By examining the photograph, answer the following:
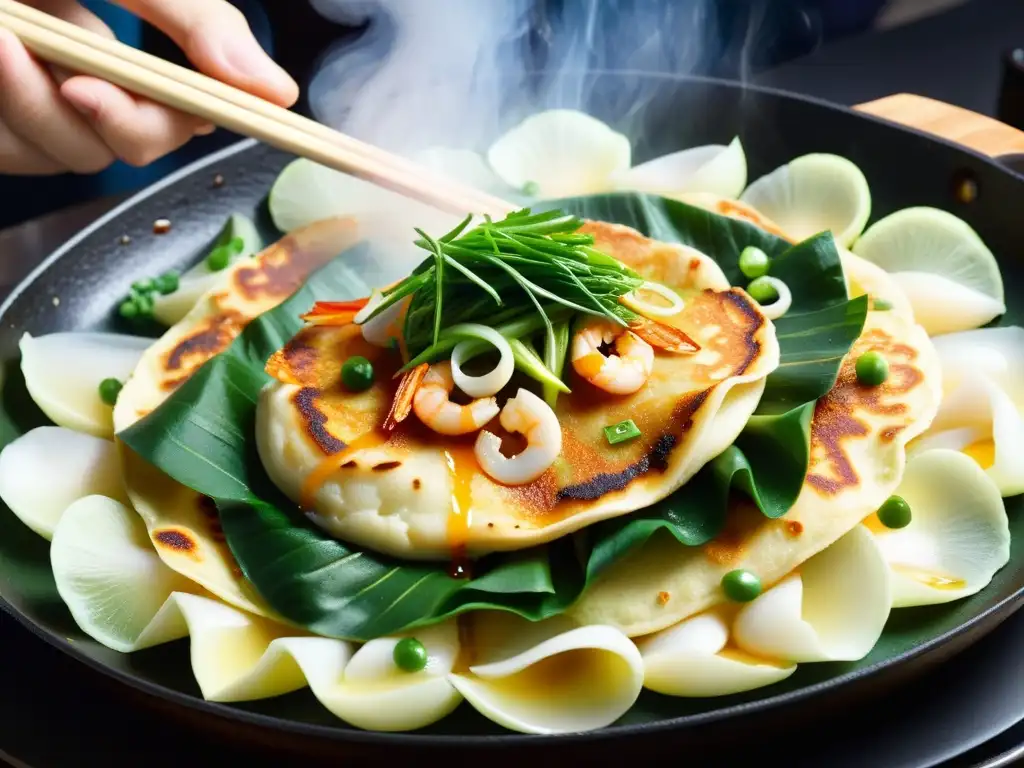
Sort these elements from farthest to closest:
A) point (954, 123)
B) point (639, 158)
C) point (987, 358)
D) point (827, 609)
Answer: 1. point (954, 123)
2. point (639, 158)
3. point (987, 358)
4. point (827, 609)

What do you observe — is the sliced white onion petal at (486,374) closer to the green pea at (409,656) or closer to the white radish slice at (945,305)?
the green pea at (409,656)

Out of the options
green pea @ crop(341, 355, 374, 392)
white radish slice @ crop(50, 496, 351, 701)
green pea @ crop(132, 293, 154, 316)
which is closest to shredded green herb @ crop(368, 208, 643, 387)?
green pea @ crop(341, 355, 374, 392)

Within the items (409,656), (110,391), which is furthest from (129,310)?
(409,656)

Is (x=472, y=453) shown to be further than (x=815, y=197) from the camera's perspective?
No

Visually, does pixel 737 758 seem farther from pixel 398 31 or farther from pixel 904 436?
pixel 398 31

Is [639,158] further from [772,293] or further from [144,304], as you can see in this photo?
[144,304]

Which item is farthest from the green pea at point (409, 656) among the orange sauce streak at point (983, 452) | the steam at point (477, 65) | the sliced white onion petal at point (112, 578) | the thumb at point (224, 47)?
the steam at point (477, 65)

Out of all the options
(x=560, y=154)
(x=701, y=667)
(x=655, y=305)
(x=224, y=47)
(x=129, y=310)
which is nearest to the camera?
(x=701, y=667)
